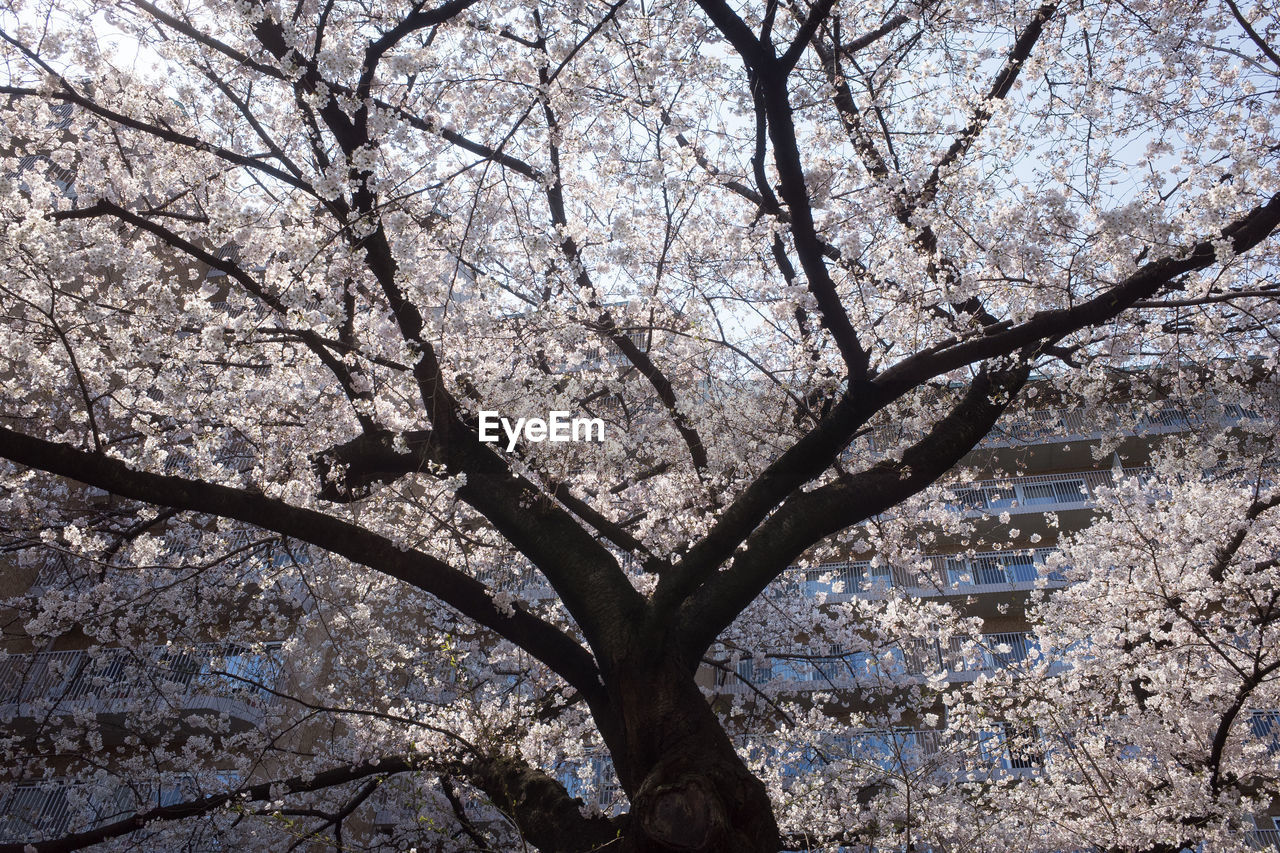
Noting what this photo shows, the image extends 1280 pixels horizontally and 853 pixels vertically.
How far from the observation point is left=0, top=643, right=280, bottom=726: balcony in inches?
354

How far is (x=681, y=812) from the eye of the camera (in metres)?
3.33

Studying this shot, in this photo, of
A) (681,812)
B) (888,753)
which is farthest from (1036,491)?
(681,812)

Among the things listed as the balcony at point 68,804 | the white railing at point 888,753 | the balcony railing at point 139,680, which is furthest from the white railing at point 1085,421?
the balcony at point 68,804

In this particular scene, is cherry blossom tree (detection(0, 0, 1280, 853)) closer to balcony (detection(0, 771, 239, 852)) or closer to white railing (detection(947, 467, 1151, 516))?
balcony (detection(0, 771, 239, 852))

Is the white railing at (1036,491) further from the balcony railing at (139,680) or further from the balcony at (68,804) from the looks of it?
the balcony at (68,804)

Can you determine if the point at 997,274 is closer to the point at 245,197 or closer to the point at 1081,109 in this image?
the point at 1081,109

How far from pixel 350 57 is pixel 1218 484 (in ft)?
37.6

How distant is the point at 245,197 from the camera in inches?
257

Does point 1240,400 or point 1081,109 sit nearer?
point 1081,109

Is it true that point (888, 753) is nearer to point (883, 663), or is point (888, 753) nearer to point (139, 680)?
A: point (883, 663)

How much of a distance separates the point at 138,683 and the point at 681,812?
8.07 m

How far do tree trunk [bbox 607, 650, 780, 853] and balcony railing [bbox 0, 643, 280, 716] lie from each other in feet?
20.0

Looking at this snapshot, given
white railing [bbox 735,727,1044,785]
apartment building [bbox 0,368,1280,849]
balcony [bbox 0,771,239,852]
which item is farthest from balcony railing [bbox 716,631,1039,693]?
balcony [bbox 0,771,239,852]

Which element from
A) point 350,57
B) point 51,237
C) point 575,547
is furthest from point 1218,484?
point 51,237
